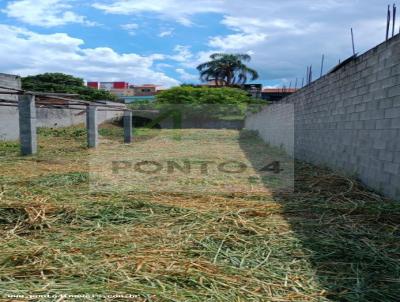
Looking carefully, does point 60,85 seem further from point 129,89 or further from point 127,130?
point 129,89

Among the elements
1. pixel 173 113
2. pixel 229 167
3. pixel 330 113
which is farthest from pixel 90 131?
pixel 173 113

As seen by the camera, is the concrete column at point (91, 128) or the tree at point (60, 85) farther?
the tree at point (60, 85)

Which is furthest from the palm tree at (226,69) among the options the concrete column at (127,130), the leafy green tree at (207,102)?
the concrete column at (127,130)

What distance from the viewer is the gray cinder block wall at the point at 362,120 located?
3.92m

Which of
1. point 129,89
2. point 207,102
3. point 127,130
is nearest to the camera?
point 127,130

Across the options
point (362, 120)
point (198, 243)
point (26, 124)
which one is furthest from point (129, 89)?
point (198, 243)

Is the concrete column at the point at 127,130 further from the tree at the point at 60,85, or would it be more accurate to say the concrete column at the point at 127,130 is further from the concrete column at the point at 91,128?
the tree at the point at 60,85

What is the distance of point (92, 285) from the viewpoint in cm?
200

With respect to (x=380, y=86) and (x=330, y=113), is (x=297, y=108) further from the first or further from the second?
(x=380, y=86)

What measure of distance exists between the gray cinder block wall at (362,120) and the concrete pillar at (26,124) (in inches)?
230

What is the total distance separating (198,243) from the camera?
2674 mm

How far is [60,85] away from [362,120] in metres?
32.2

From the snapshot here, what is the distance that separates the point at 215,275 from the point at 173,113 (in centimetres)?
2421

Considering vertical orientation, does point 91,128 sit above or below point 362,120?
below
